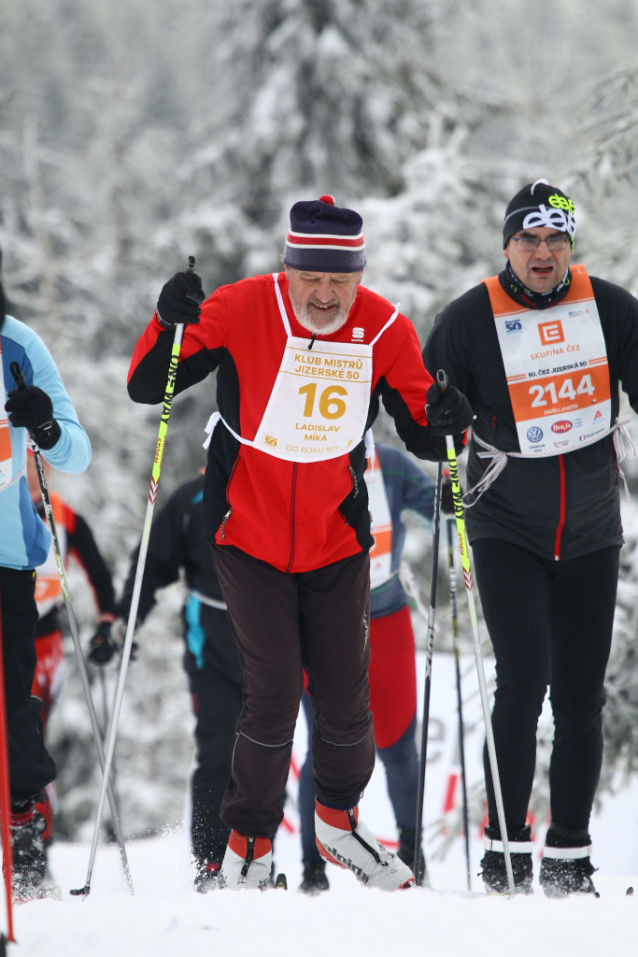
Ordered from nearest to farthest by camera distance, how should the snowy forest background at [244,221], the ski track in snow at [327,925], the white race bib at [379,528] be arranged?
1. the ski track in snow at [327,925]
2. the white race bib at [379,528]
3. the snowy forest background at [244,221]

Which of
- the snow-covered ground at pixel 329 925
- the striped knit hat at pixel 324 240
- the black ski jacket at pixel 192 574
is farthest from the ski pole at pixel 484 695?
the black ski jacket at pixel 192 574

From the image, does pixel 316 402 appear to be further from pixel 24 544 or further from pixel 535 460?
pixel 24 544

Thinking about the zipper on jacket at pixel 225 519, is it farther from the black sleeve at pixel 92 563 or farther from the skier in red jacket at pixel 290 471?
the black sleeve at pixel 92 563

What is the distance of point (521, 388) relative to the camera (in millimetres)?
3740

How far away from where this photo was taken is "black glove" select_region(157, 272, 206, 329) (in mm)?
3078

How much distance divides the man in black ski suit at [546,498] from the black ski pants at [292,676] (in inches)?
22.1

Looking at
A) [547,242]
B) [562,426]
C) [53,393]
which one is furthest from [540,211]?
[53,393]

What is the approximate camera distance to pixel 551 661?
12.3ft

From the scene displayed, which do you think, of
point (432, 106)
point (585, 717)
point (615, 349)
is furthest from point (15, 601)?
point (432, 106)

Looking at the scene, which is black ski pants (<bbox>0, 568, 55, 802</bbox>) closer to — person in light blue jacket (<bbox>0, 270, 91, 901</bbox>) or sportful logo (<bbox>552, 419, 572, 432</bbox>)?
person in light blue jacket (<bbox>0, 270, 91, 901</bbox>)

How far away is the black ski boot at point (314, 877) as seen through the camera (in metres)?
4.67

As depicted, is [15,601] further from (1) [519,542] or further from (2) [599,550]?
(2) [599,550]

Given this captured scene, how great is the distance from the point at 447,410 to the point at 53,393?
4.80 feet

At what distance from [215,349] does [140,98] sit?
90.5 ft
